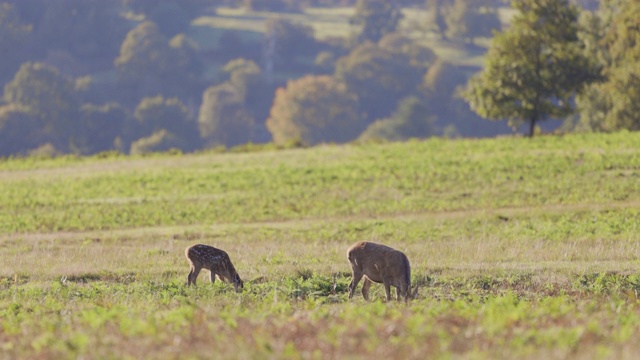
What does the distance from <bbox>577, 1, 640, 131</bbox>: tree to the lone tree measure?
7.47 feet

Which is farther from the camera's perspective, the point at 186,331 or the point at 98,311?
the point at 98,311

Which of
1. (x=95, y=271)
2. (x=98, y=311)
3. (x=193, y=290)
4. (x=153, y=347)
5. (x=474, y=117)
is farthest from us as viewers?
(x=474, y=117)

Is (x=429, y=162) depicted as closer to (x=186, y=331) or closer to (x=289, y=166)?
(x=289, y=166)

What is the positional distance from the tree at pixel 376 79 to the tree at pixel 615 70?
111 metres

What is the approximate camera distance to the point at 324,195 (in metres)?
45.7

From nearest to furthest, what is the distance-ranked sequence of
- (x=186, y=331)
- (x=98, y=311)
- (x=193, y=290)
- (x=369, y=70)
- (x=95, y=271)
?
1. (x=186, y=331)
2. (x=98, y=311)
3. (x=193, y=290)
4. (x=95, y=271)
5. (x=369, y=70)

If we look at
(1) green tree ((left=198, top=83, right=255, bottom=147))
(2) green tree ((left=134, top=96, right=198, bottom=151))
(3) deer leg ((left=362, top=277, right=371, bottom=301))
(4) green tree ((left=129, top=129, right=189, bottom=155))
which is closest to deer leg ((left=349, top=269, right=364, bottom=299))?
(3) deer leg ((left=362, top=277, right=371, bottom=301))

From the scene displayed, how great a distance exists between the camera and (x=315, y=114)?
16625cm

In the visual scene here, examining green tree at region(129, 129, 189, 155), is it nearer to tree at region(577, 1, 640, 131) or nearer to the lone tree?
tree at region(577, 1, 640, 131)

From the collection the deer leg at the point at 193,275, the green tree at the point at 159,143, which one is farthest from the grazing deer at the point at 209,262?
the green tree at the point at 159,143

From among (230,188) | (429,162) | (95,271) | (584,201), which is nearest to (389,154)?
(429,162)

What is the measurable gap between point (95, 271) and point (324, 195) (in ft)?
69.2

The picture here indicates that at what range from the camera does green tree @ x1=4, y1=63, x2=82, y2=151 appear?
16188 cm

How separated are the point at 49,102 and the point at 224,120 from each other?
28998 mm
